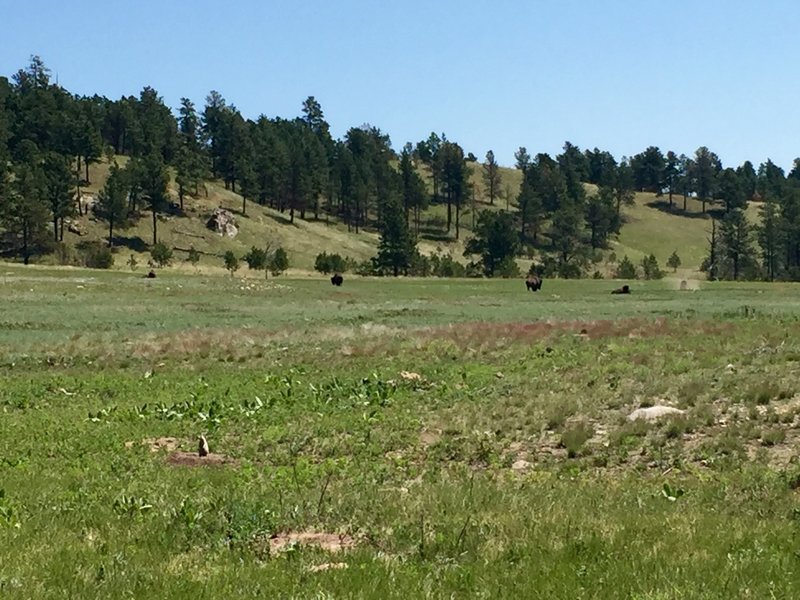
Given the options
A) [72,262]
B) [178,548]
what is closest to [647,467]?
[178,548]

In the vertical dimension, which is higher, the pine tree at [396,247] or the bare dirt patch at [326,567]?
the pine tree at [396,247]

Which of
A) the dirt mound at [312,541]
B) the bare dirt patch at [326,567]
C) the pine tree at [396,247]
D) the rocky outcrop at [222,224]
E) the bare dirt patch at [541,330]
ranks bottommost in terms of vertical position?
the dirt mound at [312,541]

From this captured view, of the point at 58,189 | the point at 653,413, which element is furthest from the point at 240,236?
the point at 653,413

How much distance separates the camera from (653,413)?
17.9 meters

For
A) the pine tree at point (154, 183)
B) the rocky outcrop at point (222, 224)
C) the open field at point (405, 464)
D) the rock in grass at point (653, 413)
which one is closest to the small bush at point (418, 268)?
the rocky outcrop at point (222, 224)

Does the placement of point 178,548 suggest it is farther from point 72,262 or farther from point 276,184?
point 276,184

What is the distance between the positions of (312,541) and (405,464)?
6036 millimetres

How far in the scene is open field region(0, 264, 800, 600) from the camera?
24.9 ft

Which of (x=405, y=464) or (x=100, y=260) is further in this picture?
(x=100, y=260)

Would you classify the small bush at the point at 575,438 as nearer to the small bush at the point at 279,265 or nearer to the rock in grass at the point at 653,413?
the rock in grass at the point at 653,413

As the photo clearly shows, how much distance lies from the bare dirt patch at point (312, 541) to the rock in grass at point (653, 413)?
1015 centimetres

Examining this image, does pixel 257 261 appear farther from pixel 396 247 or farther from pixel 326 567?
pixel 326 567

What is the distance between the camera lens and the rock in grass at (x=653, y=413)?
1766 cm

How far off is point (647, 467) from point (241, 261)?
13140 cm
